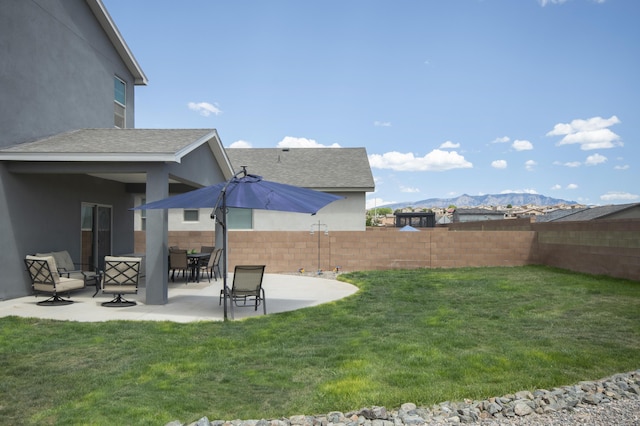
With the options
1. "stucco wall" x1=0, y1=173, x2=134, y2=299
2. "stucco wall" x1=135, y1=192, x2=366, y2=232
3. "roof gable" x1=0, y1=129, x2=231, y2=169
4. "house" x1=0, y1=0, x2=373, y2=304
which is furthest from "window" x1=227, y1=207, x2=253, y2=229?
"roof gable" x1=0, y1=129, x2=231, y2=169

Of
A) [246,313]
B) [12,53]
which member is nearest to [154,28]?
[12,53]

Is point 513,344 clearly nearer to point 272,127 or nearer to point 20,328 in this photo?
point 20,328

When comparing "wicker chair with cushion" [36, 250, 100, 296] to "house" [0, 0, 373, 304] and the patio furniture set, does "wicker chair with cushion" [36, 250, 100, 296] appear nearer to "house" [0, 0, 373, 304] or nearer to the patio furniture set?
the patio furniture set

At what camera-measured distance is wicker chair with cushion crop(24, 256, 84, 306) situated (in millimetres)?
10336

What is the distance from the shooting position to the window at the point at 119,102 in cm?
1655

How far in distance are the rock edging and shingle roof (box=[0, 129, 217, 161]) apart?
282 inches

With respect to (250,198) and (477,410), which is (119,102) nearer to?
(250,198)

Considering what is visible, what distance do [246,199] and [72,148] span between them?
467 centimetres

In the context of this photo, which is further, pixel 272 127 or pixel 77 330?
pixel 272 127

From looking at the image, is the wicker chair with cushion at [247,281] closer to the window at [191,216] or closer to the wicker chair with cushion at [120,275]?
the wicker chair with cushion at [120,275]

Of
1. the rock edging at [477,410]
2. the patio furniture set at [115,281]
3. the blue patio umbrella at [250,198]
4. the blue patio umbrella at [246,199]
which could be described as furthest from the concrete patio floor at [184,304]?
the rock edging at [477,410]

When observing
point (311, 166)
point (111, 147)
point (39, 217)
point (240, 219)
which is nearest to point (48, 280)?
point (39, 217)

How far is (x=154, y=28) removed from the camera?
19.4 meters

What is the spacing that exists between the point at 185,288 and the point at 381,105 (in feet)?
73.3
